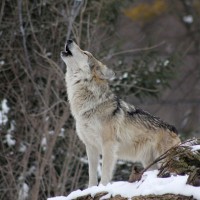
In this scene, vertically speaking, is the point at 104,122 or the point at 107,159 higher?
the point at 104,122

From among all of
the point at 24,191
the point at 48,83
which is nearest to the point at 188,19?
the point at 48,83

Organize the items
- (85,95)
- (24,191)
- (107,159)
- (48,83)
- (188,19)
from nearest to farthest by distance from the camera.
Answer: (107,159)
(85,95)
(24,191)
(48,83)
(188,19)

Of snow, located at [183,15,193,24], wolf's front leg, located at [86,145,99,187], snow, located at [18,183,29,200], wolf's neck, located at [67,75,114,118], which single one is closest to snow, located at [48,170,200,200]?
wolf's front leg, located at [86,145,99,187]

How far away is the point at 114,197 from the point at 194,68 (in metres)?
23.3

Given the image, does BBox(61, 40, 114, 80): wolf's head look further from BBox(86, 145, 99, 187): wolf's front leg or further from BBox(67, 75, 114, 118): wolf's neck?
BBox(86, 145, 99, 187): wolf's front leg

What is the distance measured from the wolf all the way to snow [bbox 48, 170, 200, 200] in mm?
3696

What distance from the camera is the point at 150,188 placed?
4887mm

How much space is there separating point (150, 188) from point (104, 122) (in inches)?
169

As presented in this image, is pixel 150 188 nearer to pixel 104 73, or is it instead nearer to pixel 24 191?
pixel 104 73

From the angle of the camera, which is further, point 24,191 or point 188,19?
point 188,19

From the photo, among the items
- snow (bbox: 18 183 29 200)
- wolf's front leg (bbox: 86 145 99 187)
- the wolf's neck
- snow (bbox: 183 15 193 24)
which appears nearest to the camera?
wolf's front leg (bbox: 86 145 99 187)

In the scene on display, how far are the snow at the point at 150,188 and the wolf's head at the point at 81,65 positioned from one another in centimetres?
413

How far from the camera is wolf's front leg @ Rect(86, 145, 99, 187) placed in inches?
352

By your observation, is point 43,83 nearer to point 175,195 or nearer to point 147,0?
point 175,195
